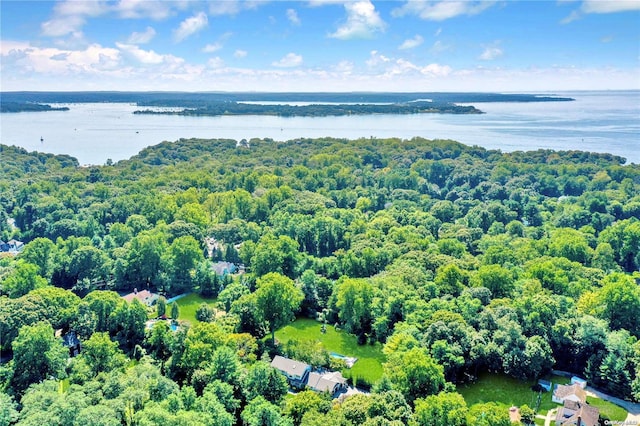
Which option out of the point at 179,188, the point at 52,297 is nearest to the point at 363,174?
the point at 179,188

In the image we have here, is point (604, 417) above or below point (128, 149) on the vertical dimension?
below

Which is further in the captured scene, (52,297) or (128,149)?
(128,149)

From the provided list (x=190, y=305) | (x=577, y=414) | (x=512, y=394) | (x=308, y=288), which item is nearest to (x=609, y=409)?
(x=577, y=414)

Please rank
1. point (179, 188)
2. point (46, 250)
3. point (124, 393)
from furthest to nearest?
point (179, 188) < point (46, 250) < point (124, 393)

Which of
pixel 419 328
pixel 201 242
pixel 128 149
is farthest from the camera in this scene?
pixel 128 149

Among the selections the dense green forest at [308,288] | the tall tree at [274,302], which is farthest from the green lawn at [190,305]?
the tall tree at [274,302]

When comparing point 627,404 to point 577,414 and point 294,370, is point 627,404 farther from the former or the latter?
point 294,370

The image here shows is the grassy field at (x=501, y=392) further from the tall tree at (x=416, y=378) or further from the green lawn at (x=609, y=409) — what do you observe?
the tall tree at (x=416, y=378)

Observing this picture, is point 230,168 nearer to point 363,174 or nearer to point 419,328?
point 363,174
